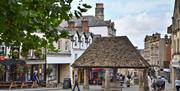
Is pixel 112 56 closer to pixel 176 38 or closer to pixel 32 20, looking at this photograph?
pixel 176 38

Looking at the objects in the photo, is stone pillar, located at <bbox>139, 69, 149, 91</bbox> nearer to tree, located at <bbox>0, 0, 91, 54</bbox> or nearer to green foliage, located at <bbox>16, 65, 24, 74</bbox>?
green foliage, located at <bbox>16, 65, 24, 74</bbox>

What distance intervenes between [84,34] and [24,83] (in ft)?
86.9

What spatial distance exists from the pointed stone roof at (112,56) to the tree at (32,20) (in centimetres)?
3425

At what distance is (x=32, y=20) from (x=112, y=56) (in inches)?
1479

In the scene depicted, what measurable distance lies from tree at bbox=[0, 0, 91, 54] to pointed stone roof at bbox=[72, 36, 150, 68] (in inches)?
1348

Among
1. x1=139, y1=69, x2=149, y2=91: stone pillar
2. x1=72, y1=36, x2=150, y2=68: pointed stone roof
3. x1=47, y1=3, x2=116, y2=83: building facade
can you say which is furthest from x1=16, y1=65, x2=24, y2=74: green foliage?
x1=139, y1=69, x2=149, y2=91: stone pillar

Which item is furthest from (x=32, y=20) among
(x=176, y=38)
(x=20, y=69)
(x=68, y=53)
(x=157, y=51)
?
(x=157, y=51)

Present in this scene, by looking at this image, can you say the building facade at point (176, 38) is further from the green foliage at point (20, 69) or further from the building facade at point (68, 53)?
the green foliage at point (20, 69)

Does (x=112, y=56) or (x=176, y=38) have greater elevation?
(x=176, y=38)

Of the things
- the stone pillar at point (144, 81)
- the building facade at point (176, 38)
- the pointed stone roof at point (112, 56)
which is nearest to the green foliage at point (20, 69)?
the pointed stone roof at point (112, 56)

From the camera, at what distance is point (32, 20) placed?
5.68 m

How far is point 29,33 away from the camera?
6.24m

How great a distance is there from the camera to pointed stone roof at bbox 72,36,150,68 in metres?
41.5

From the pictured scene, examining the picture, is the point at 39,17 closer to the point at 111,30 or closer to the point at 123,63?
the point at 123,63
